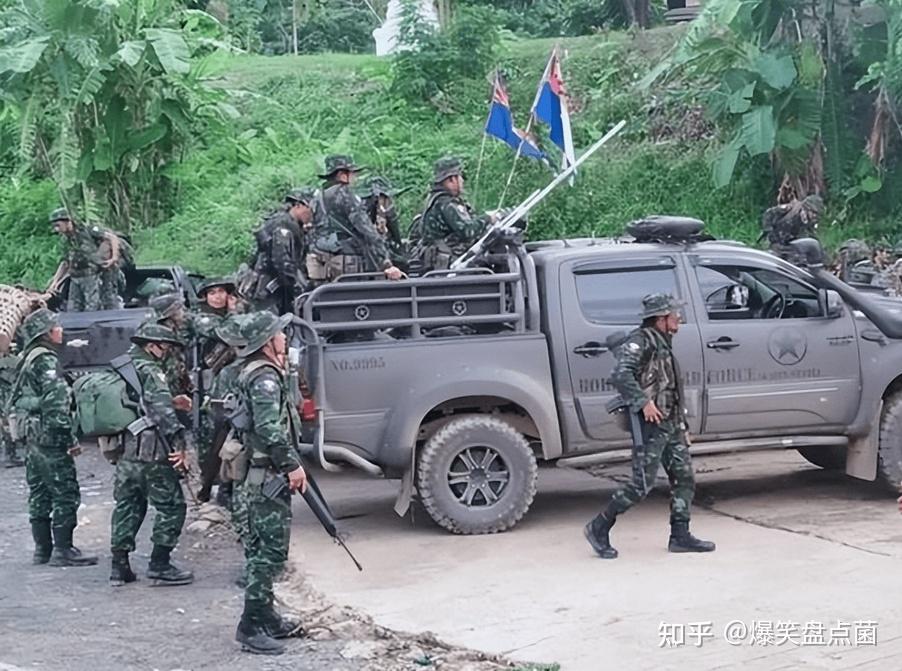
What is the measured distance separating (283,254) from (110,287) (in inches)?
137

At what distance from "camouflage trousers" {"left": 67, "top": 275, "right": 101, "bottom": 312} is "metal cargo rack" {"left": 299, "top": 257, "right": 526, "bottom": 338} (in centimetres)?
489

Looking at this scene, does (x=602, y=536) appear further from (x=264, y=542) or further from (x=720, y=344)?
(x=264, y=542)

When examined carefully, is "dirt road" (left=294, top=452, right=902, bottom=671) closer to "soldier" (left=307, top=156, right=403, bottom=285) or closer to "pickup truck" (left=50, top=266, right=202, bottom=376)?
"soldier" (left=307, top=156, right=403, bottom=285)

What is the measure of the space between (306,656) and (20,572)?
282cm

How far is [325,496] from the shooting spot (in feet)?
34.4

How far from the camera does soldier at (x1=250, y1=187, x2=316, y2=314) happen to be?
10.5 m

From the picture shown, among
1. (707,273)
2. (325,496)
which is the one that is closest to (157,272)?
(325,496)

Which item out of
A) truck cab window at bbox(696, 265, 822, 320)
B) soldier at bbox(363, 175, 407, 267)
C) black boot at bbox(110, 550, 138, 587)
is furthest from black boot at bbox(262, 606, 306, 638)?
soldier at bbox(363, 175, 407, 267)

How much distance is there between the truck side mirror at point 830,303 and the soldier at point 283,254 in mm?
3761

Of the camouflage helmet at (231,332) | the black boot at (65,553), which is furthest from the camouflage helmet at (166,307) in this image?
the black boot at (65,553)

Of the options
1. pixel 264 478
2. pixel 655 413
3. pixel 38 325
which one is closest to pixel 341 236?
pixel 38 325

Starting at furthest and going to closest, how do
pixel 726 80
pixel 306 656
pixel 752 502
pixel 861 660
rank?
pixel 726 80
pixel 752 502
pixel 306 656
pixel 861 660

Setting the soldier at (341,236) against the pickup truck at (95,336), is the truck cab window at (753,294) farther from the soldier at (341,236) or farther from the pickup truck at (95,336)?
the pickup truck at (95,336)

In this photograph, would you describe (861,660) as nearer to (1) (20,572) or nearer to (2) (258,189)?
(1) (20,572)
